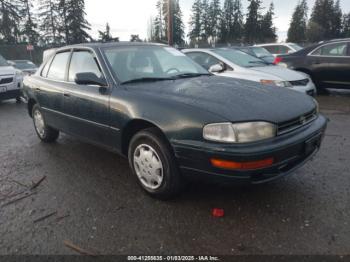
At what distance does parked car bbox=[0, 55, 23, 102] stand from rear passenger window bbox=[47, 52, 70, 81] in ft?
16.8

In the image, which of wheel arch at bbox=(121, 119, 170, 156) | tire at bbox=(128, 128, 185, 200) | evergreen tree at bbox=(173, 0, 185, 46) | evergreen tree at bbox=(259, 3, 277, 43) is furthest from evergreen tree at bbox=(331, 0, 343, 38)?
tire at bbox=(128, 128, 185, 200)

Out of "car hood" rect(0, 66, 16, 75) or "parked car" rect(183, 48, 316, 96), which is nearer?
"parked car" rect(183, 48, 316, 96)

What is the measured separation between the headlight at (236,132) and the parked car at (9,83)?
8239 millimetres

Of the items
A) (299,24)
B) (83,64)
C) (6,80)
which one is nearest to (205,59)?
(83,64)

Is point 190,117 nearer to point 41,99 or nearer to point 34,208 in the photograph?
point 34,208

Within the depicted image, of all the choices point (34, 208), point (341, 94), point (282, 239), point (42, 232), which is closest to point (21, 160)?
point (34, 208)

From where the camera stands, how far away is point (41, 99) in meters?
4.71

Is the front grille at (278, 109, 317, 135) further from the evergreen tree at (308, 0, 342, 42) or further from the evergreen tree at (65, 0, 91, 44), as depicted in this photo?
the evergreen tree at (308, 0, 342, 42)

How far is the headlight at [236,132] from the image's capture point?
7.95ft

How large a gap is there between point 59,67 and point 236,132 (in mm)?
3060

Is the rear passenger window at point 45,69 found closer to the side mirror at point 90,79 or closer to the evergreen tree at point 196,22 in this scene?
the side mirror at point 90,79

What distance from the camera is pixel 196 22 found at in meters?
82.2

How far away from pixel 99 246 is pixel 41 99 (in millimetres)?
3121

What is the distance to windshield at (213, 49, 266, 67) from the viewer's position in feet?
23.0
